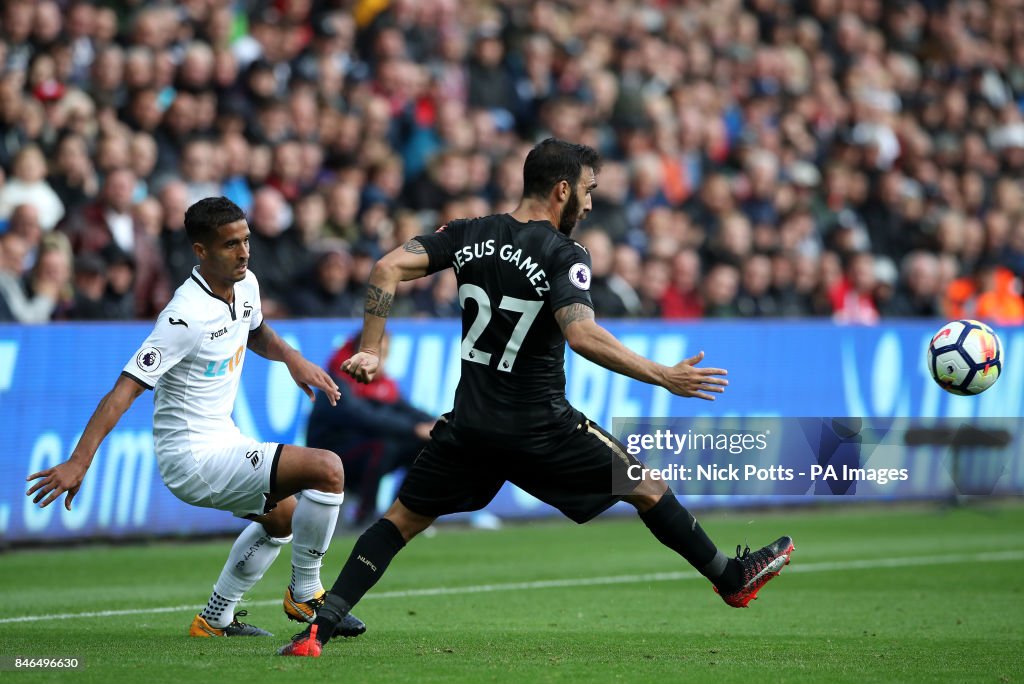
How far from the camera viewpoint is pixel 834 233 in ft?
63.5

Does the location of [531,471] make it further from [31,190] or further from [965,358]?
[31,190]

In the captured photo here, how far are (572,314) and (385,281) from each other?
859 millimetres

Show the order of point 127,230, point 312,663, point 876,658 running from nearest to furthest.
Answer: point 312,663 < point 876,658 < point 127,230

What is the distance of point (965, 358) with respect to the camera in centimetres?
902

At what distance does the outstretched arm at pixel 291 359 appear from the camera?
7844mm

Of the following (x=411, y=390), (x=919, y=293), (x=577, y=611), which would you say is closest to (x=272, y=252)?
(x=411, y=390)

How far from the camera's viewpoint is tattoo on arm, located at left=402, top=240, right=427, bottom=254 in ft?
23.3

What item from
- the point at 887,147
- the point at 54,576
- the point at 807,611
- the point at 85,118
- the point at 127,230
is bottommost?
the point at 54,576

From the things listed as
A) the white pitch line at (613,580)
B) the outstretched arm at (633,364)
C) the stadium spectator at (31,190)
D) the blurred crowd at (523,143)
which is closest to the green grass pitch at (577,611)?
the white pitch line at (613,580)

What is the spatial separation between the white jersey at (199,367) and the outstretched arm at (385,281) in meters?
0.86

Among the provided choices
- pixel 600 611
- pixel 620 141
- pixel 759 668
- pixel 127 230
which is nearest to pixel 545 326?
pixel 759 668

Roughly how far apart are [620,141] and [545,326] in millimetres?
11765

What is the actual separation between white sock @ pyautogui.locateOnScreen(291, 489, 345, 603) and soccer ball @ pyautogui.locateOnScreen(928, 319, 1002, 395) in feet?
12.1

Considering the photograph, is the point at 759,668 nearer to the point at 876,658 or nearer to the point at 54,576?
the point at 876,658
